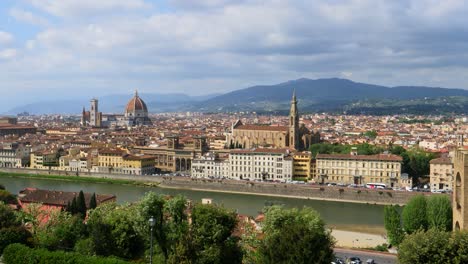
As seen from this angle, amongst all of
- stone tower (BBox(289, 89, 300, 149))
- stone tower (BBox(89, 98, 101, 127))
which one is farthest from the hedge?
stone tower (BBox(89, 98, 101, 127))

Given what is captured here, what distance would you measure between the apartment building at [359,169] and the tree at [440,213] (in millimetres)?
12231

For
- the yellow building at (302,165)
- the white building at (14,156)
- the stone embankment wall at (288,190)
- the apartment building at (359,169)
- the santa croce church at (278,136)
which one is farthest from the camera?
the santa croce church at (278,136)

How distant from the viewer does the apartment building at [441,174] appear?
89.0 ft

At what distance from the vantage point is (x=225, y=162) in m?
32.2

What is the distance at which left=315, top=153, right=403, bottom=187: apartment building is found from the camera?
28.4 meters

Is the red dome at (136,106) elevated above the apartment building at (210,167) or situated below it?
above

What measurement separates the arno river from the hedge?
7.80 m

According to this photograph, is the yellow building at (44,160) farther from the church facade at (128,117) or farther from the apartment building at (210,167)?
the church facade at (128,117)

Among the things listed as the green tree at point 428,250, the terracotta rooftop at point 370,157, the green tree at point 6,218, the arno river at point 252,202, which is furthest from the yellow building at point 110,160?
the green tree at point 428,250

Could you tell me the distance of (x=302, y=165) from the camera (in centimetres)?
3134

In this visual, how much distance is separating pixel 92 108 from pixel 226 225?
74.6 meters

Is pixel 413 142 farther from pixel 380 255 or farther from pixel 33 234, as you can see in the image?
pixel 33 234

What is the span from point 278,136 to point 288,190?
1559 centimetres

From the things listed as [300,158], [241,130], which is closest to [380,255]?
[300,158]
